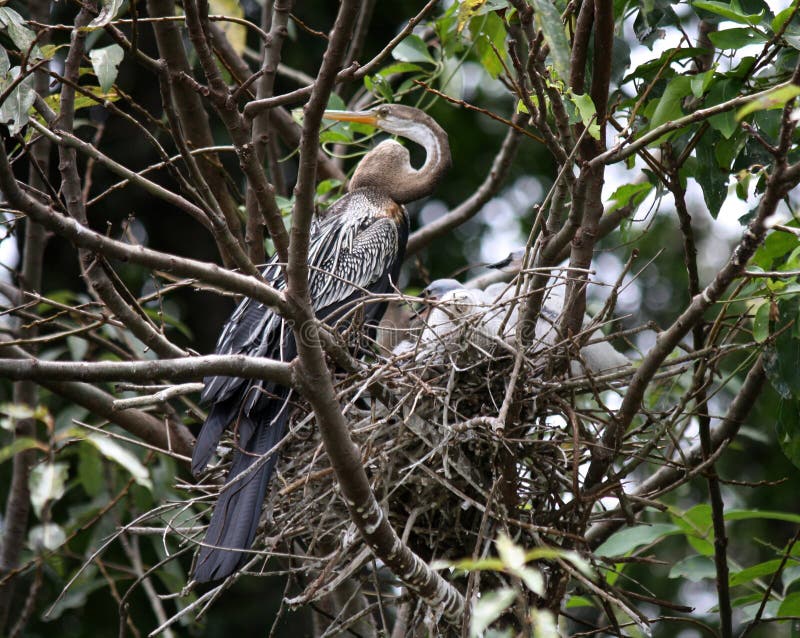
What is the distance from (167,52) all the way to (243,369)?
1.68 m

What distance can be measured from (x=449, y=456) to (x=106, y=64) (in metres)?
1.48

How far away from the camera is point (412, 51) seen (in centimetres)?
373

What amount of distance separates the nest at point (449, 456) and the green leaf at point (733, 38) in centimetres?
91

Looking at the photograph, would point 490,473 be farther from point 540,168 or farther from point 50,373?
point 540,168

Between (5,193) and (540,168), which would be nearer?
(5,193)

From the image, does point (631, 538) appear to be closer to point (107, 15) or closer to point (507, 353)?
point (507, 353)

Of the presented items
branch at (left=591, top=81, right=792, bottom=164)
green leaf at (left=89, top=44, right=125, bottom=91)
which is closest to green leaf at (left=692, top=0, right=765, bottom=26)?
branch at (left=591, top=81, right=792, bottom=164)

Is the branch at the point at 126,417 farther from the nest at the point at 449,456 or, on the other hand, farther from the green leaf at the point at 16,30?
the green leaf at the point at 16,30

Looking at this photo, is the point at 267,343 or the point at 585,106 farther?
the point at 267,343

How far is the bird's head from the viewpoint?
170 inches

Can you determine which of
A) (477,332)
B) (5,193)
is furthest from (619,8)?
(5,193)

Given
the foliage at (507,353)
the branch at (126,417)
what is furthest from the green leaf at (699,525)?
the branch at (126,417)

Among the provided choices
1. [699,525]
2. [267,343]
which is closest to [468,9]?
[267,343]

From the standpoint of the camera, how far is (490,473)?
9.84 ft
